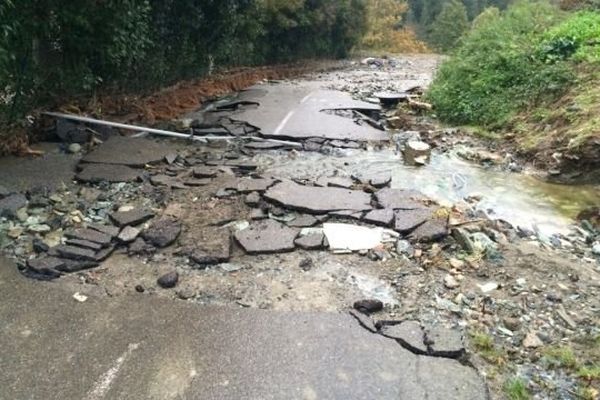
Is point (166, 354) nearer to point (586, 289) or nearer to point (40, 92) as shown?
point (586, 289)

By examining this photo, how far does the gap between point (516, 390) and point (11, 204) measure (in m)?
4.83

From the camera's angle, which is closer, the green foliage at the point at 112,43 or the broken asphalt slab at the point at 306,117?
the green foliage at the point at 112,43

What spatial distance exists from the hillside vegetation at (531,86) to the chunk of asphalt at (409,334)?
5522mm

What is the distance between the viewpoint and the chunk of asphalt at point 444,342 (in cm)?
348

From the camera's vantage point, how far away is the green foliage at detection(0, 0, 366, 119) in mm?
6840

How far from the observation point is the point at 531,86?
10531 millimetres

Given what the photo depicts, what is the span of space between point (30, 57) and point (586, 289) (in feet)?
23.4

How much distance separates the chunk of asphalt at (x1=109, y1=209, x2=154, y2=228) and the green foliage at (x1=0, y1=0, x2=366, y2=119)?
2223mm

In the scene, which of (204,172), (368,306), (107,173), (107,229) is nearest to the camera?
(368,306)

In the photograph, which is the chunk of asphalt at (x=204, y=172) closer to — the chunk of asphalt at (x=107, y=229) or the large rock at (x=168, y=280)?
the chunk of asphalt at (x=107, y=229)

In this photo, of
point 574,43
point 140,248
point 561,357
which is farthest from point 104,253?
point 574,43

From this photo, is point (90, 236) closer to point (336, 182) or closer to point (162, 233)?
point (162, 233)

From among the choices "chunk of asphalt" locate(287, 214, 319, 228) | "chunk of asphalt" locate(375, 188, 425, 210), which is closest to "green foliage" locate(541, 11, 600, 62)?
"chunk of asphalt" locate(375, 188, 425, 210)

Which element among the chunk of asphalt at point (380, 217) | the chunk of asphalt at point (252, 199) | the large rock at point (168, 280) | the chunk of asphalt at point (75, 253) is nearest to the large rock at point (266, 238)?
the chunk of asphalt at point (252, 199)
